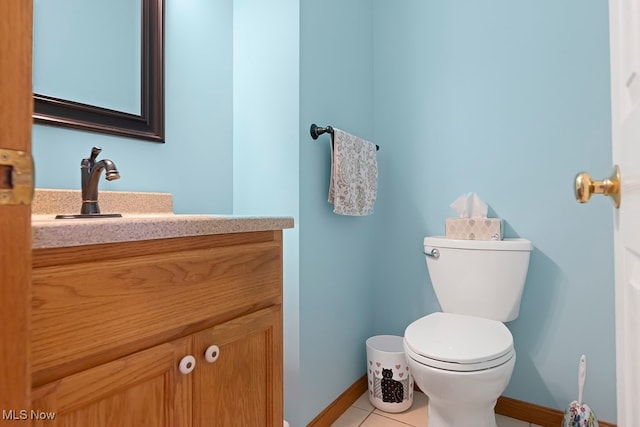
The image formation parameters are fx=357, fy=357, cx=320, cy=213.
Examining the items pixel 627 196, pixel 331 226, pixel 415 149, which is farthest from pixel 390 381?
pixel 627 196

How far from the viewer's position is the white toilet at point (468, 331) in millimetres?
1098

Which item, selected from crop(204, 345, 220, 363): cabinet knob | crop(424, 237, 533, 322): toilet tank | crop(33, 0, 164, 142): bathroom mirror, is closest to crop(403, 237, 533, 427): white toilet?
crop(424, 237, 533, 322): toilet tank

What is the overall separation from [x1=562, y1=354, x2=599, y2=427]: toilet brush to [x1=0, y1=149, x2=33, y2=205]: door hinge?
1.68 metres

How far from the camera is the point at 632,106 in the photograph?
1.55ft

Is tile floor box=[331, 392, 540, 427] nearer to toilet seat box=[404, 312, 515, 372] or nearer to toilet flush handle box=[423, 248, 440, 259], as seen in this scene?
toilet seat box=[404, 312, 515, 372]

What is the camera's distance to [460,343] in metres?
1.17

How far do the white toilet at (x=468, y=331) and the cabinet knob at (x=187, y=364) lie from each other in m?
0.74

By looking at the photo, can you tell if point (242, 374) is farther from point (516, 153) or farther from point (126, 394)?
point (516, 153)

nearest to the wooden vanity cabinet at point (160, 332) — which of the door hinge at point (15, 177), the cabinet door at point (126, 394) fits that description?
the cabinet door at point (126, 394)

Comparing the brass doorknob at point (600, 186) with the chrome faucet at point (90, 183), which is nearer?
the brass doorknob at point (600, 186)

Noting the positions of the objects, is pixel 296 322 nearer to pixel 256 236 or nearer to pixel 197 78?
pixel 256 236

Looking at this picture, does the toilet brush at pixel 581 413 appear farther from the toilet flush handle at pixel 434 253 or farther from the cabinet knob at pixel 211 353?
the cabinet knob at pixel 211 353

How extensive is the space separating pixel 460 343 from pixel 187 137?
1.21 m

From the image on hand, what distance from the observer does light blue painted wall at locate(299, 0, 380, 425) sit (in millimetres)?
1381
